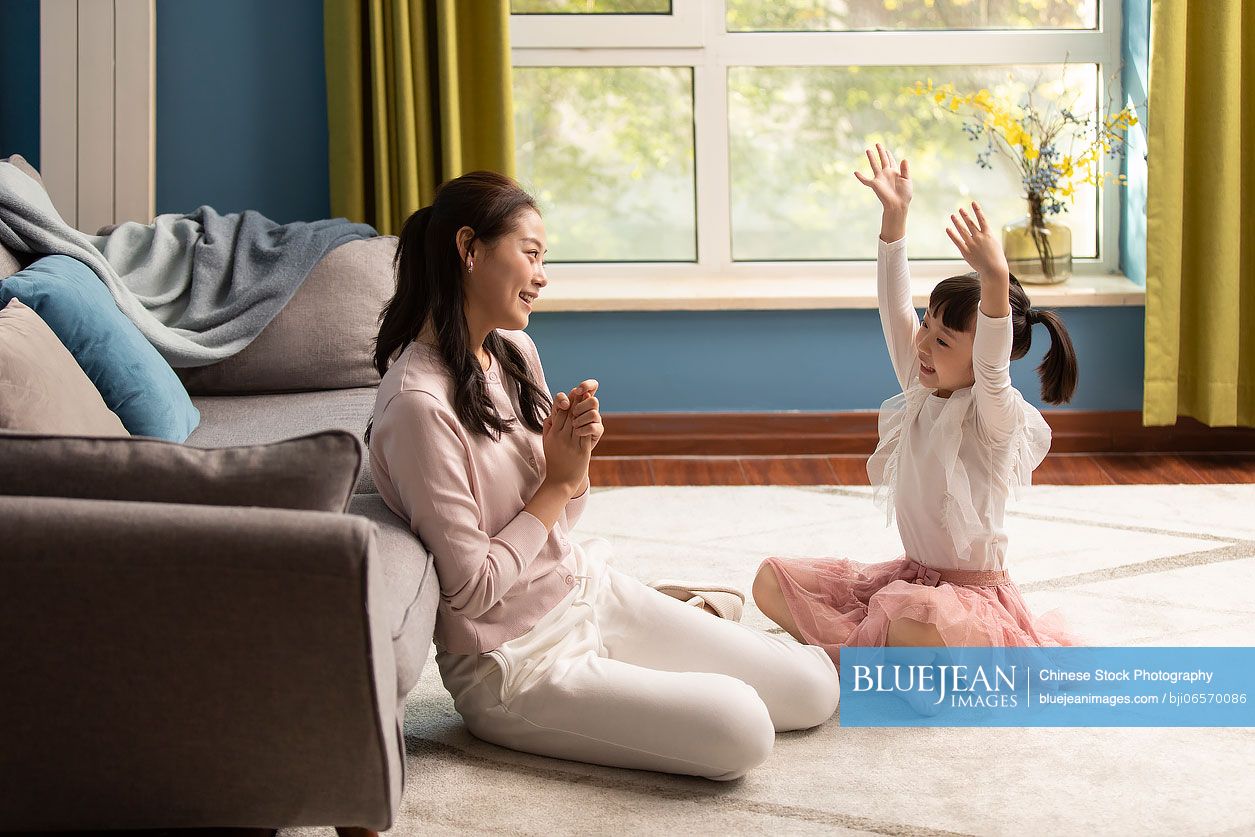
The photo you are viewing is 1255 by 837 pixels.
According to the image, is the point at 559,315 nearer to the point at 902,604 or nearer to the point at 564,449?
the point at 902,604

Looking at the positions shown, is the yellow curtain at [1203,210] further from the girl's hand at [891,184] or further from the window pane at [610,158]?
the girl's hand at [891,184]

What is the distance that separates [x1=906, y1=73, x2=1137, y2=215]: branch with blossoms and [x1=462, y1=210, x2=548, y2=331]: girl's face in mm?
2450

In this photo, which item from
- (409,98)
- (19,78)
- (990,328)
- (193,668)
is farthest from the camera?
(19,78)

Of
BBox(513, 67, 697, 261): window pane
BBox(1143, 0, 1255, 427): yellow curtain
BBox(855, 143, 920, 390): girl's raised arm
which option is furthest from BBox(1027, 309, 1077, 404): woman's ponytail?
BBox(513, 67, 697, 261): window pane

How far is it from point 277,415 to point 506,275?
1.05 metres

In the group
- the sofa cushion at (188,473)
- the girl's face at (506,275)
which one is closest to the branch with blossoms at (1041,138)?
the girl's face at (506,275)

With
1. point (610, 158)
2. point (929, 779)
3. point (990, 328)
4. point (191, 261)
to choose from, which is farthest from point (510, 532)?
point (610, 158)

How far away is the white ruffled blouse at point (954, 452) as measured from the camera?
7.60 ft

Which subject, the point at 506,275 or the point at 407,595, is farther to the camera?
the point at 506,275

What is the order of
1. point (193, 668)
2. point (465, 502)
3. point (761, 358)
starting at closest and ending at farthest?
point (193, 668), point (465, 502), point (761, 358)

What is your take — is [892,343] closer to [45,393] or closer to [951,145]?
[45,393]

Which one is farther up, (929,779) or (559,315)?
(559,315)

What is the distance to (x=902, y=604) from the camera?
2.32 metres

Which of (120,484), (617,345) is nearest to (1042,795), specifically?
(120,484)
